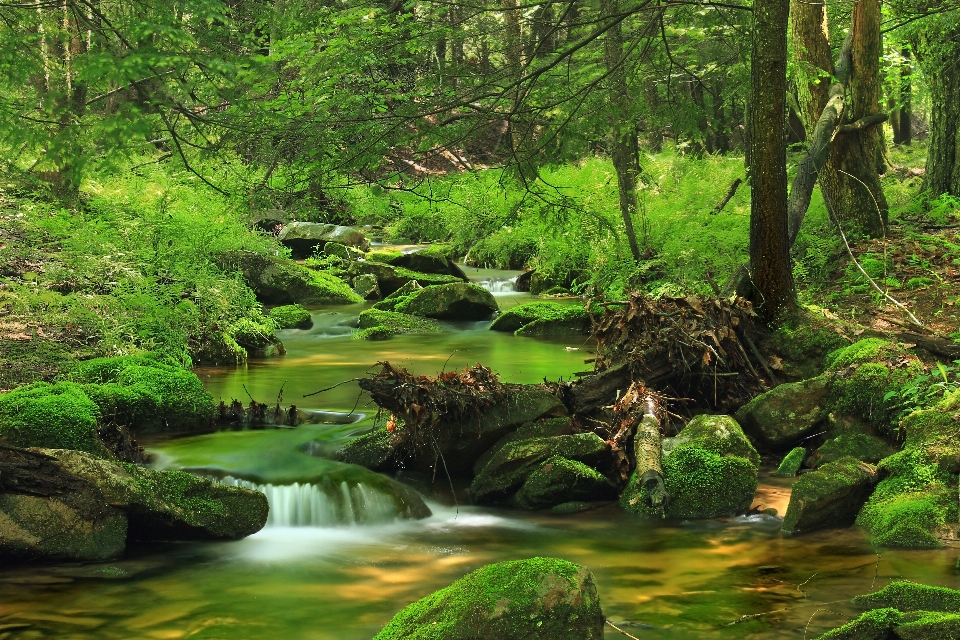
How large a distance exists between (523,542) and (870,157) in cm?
949

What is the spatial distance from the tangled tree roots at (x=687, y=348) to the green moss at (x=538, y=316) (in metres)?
6.82

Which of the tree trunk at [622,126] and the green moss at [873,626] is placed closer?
the green moss at [873,626]

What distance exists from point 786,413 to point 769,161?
8.75ft

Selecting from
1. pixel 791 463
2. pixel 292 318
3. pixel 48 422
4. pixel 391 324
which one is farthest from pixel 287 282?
pixel 791 463

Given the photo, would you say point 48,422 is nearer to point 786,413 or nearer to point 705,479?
point 705,479

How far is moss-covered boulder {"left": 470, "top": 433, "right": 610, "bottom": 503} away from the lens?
7414 mm

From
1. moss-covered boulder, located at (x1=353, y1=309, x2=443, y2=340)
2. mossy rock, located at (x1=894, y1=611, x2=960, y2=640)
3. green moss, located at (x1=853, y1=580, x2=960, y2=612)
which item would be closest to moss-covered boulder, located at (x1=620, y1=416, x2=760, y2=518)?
green moss, located at (x1=853, y1=580, x2=960, y2=612)

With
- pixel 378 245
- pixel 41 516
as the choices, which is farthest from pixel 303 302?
pixel 41 516

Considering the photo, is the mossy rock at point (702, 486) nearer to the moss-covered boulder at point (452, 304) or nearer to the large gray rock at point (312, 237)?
the moss-covered boulder at point (452, 304)

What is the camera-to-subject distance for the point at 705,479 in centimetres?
708

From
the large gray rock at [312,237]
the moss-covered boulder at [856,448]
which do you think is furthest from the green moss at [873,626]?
the large gray rock at [312,237]

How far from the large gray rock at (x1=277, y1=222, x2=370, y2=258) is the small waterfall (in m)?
16.3

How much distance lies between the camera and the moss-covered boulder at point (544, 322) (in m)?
16.2

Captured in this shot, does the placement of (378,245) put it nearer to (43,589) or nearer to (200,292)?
(200,292)
